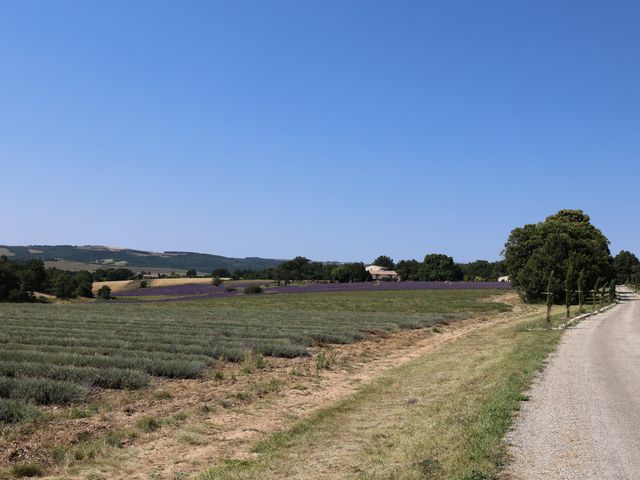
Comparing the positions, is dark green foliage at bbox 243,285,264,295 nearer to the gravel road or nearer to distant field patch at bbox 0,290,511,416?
distant field patch at bbox 0,290,511,416

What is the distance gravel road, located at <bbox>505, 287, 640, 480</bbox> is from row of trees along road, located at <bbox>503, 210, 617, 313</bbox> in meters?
43.0

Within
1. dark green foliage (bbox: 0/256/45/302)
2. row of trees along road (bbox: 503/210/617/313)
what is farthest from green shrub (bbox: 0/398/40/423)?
dark green foliage (bbox: 0/256/45/302)

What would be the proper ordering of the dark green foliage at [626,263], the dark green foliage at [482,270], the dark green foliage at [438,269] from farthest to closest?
the dark green foliage at [482,270] < the dark green foliage at [626,263] < the dark green foliage at [438,269]

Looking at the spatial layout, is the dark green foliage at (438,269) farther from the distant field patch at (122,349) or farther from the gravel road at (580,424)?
the gravel road at (580,424)

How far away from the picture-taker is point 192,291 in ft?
294

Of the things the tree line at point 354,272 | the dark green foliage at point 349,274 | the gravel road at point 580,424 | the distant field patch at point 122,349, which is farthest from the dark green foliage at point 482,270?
the gravel road at point 580,424

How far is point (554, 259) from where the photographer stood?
2253 inches

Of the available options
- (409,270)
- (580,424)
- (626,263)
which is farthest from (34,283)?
(626,263)

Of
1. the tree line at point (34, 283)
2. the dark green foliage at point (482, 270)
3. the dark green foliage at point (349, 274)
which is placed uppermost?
the dark green foliage at point (482, 270)

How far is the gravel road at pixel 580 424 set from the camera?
6.68 metres

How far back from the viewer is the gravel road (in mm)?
6684

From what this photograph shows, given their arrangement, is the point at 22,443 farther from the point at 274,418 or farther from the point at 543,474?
the point at 543,474

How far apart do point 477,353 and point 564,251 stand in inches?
1696

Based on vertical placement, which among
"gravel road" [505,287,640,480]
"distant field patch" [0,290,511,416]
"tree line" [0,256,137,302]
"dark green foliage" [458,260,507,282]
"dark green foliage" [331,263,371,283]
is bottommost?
"tree line" [0,256,137,302]
